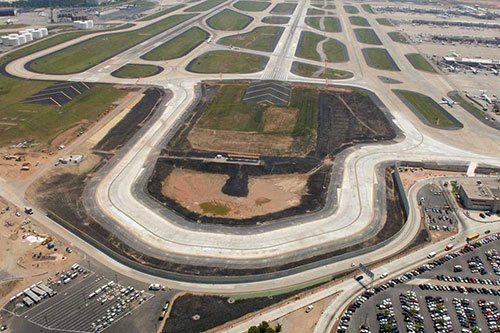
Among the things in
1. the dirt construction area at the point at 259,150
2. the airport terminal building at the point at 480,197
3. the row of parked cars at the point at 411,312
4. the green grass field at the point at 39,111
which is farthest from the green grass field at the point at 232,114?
the row of parked cars at the point at 411,312

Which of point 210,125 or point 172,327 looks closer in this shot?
point 172,327

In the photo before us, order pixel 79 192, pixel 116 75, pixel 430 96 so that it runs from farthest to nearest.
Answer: pixel 116 75 < pixel 430 96 < pixel 79 192

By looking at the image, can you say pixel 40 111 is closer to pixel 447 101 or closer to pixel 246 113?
pixel 246 113

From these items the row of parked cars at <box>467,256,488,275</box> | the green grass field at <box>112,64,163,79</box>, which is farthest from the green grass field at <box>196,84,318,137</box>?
the row of parked cars at <box>467,256,488,275</box>

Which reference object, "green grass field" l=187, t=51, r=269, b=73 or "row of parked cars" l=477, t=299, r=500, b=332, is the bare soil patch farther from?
"green grass field" l=187, t=51, r=269, b=73

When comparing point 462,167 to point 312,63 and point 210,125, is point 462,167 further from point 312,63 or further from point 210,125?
point 312,63

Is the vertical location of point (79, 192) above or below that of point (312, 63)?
below

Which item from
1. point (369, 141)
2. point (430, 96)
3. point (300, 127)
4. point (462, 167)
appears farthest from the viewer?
point (430, 96)

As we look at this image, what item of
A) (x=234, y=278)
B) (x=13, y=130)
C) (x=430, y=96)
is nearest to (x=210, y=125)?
(x=13, y=130)
